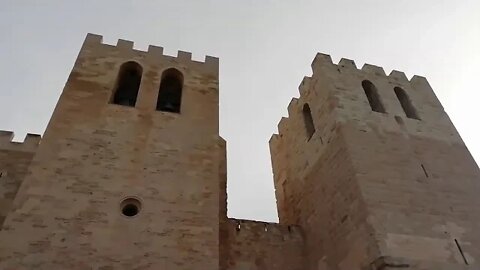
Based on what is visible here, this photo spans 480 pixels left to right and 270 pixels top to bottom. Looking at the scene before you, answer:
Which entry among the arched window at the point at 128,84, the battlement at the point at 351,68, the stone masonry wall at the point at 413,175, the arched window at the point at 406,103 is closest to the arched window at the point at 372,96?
the stone masonry wall at the point at 413,175

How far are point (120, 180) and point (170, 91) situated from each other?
12.9ft

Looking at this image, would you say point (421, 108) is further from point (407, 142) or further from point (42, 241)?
point (42, 241)

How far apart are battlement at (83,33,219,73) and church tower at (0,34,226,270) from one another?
0.54 metres

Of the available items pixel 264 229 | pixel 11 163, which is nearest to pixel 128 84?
pixel 11 163

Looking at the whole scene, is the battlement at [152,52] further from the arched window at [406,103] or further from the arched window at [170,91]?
the arched window at [406,103]

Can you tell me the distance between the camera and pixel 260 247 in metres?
9.20

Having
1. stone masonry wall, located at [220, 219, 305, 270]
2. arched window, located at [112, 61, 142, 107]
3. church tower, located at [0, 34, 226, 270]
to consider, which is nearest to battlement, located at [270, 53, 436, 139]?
church tower, located at [0, 34, 226, 270]

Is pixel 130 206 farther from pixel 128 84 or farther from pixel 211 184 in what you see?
pixel 128 84

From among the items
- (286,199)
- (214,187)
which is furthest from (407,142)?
(214,187)

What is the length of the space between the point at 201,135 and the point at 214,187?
1558mm

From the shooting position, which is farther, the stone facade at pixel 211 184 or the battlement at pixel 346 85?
the battlement at pixel 346 85

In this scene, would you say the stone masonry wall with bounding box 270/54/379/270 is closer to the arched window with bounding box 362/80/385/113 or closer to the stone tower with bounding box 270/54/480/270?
the stone tower with bounding box 270/54/480/270

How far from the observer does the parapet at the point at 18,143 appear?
938 centimetres

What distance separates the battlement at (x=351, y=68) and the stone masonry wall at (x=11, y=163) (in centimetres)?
721
